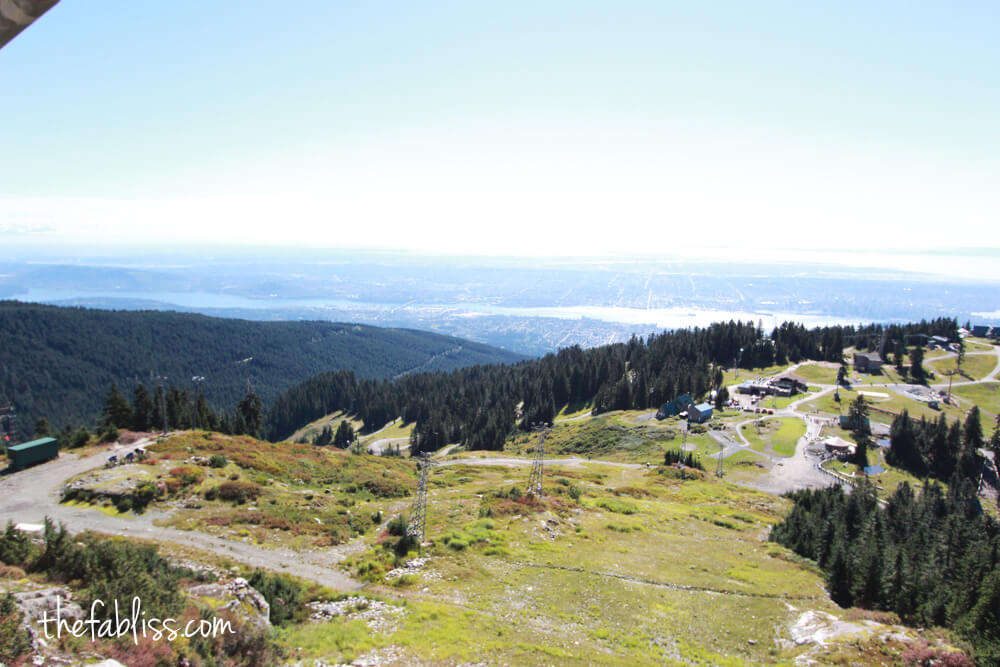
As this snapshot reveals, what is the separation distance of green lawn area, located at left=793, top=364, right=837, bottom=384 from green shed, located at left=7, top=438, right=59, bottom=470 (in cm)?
14210

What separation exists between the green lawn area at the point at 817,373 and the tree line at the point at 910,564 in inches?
3441

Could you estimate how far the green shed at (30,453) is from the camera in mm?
37344

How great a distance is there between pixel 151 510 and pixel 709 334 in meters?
150

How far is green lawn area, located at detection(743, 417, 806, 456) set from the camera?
266ft

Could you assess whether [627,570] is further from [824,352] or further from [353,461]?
[824,352]

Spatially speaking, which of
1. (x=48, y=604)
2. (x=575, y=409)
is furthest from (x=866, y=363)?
(x=48, y=604)

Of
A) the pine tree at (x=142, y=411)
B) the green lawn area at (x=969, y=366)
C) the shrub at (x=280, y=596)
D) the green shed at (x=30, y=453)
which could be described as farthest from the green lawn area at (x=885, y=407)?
the green shed at (x=30, y=453)

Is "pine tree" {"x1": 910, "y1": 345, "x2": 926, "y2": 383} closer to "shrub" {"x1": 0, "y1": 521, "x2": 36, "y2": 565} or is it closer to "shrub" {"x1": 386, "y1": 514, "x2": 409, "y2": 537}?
"shrub" {"x1": 386, "y1": 514, "x2": 409, "y2": 537}

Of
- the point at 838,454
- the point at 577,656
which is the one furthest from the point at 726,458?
the point at 577,656

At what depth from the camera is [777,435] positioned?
86.4 m

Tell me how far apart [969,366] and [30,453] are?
619ft

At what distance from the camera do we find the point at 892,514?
4753 cm

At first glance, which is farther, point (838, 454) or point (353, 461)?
point (838, 454)

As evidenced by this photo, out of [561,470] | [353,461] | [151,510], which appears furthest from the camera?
[561,470]
